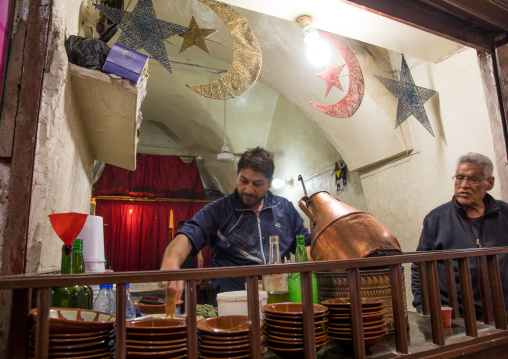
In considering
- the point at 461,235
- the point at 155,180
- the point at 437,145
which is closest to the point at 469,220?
the point at 461,235

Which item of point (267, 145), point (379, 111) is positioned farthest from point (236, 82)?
point (267, 145)

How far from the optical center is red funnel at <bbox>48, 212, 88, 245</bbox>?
935 mm

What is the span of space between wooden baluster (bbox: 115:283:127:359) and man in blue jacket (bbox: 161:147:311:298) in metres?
1.18

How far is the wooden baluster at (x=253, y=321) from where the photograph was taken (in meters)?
0.83

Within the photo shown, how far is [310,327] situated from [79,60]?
1.36 m

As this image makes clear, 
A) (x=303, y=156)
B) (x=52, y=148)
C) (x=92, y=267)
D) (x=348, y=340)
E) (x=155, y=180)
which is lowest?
(x=348, y=340)

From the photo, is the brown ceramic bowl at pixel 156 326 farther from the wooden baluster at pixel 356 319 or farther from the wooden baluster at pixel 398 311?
the wooden baluster at pixel 398 311

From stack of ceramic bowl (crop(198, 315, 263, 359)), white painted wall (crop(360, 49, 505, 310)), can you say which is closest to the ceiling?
white painted wall (crop(360, 49, 505, 310))

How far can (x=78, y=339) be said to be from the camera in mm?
742

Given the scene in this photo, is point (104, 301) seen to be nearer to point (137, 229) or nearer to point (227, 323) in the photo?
point (227, 323)

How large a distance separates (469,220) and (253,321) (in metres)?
1.98

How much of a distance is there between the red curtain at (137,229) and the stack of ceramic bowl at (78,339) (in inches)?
352

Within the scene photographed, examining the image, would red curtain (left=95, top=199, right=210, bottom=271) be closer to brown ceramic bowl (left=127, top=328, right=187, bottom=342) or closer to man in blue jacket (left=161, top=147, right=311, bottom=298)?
man in blue jacket (left=161, top=147, right=311, bottom=298)

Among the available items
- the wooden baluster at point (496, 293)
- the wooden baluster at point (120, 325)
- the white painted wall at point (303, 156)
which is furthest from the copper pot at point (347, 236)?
the white painted wall at point (303, 156)
